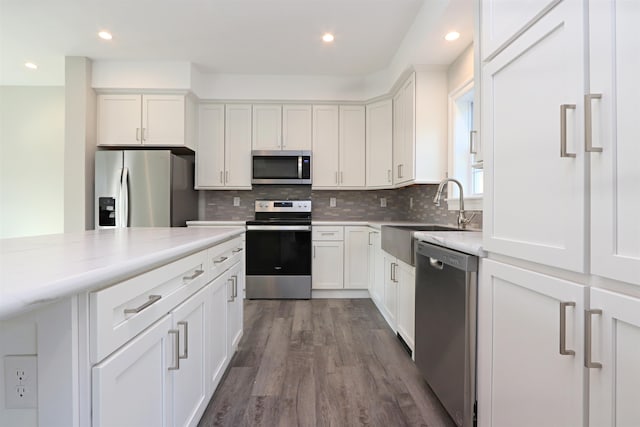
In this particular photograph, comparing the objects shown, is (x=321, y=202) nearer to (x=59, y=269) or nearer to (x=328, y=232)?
(x=328, y=232)

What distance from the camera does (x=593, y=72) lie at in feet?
2.49

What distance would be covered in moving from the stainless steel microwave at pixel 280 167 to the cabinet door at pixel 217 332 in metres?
2.18

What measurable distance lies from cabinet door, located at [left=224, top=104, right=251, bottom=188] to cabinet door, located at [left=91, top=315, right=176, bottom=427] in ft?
10.0

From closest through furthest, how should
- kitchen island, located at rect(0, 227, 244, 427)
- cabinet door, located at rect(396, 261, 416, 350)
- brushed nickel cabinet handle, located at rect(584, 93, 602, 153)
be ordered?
1. kitchen island, located at rect(0, 227, 244, 427)
2. brushed nickel cabinet handle, located at rect(584, 93, 602, 153)
3. cabinet door, located at rect(396, 261, 416, 350)

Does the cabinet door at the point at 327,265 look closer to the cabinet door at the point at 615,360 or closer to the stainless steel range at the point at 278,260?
the stainless steel range at the point at 278,260

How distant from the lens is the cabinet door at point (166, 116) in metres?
3.63

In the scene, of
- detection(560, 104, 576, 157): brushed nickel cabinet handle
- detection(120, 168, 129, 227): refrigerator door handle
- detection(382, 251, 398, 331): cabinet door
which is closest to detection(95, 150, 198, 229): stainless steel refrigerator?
detection(120, 168, 129, 227): refrigerator door handle

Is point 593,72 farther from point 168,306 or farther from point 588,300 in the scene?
point 168,306

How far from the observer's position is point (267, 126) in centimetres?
396

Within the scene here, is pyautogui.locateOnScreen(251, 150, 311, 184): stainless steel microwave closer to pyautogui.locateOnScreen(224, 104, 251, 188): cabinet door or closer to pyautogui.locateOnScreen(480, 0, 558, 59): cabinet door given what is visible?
pyautogui.locateOnScreen(224, 104, 251, 188): cabinet door

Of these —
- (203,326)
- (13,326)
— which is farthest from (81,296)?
(203,326)

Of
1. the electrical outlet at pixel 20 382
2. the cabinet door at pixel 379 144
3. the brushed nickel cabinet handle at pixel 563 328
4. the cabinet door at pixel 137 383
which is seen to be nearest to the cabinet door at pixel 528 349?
the brushed nickel cabinet handle at pixel 563 328

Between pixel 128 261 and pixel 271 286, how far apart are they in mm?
2922

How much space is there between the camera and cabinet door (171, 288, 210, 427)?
3.76ft
